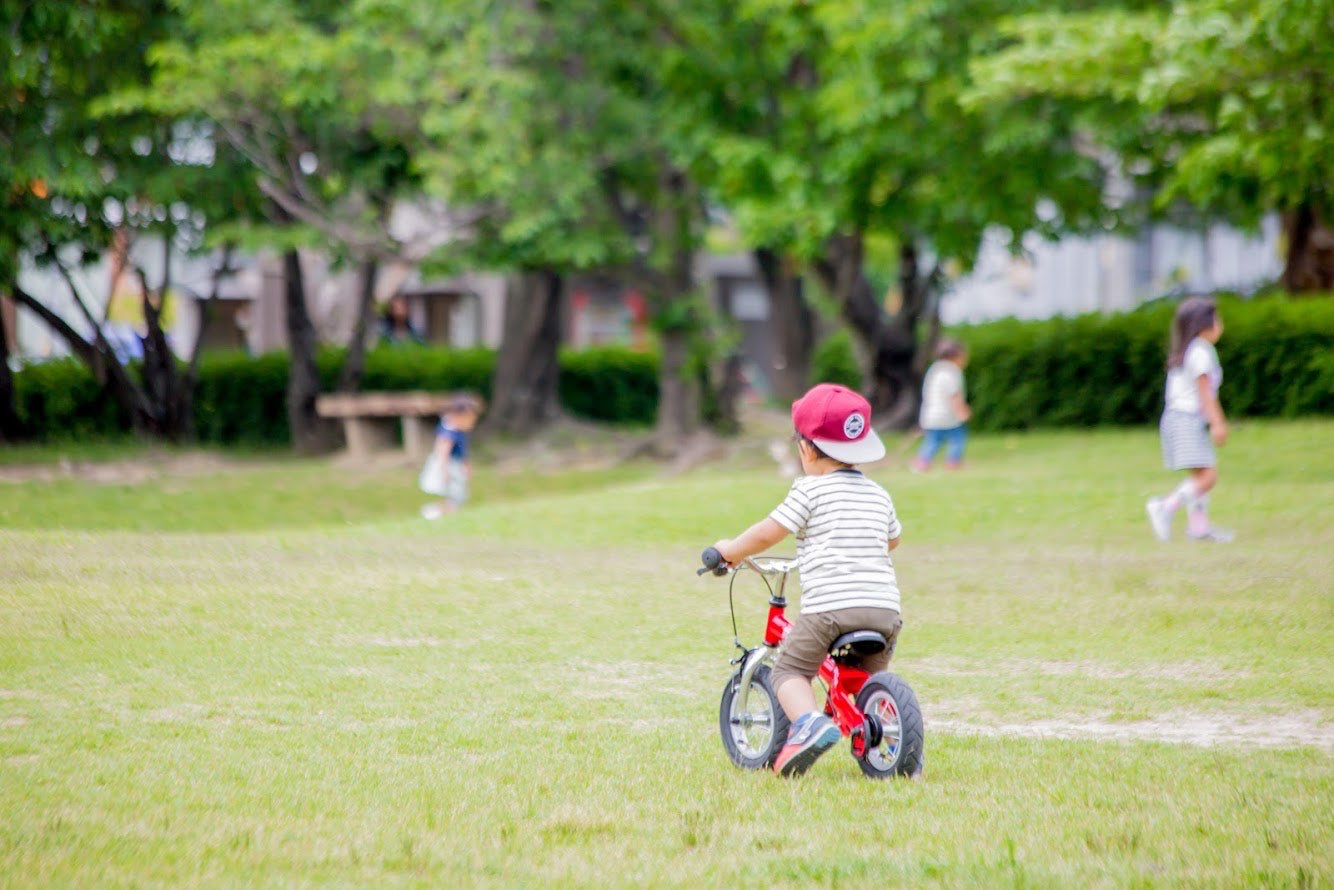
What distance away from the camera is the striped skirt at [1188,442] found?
1277 cm

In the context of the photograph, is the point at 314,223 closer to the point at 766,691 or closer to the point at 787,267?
the point at 787,267

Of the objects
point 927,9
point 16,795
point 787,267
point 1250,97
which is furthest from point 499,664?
point 787,267

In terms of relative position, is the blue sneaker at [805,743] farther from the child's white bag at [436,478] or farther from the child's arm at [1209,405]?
the child's white bag at [436,478]

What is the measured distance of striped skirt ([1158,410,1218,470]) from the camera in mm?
12773

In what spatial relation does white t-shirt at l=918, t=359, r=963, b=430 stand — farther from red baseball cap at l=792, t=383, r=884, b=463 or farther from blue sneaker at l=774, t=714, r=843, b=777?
blue sneaker at l=774, t=714, r=843, b=777

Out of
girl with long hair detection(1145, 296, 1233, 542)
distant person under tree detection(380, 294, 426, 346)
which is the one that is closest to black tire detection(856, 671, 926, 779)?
girl with long hair detection(1145, 296, 1233, 542)

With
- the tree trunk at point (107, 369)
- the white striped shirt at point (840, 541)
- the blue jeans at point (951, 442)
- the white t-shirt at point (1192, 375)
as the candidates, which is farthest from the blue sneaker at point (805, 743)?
the tree trunk at point (107, 369)

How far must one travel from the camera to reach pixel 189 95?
2059 cm

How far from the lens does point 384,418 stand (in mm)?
25562

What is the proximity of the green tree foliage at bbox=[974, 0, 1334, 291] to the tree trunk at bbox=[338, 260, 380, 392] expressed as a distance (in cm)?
1066

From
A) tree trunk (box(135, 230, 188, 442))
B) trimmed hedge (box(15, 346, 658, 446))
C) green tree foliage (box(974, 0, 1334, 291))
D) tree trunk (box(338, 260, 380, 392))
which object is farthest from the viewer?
trimmed hedge (box(15, 346, 658, 446))

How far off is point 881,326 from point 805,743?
65.9 ft

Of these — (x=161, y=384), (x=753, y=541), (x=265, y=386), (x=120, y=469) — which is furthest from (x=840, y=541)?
(x=265, y=386)

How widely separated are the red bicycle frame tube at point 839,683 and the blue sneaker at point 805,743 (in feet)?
0.27
